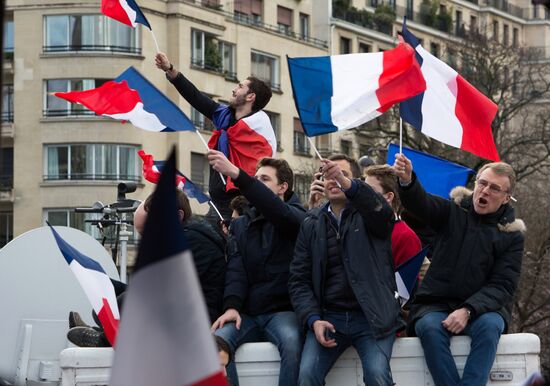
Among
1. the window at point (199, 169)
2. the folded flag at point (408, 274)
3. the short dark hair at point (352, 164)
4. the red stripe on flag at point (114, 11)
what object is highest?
the red stripe on flag at point (114, 11)

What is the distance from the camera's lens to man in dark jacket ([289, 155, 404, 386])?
1019cm

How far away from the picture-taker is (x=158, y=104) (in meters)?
13.9

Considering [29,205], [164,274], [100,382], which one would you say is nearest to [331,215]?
[100,382]

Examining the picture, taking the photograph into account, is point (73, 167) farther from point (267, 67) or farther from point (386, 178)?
point (386, 178)

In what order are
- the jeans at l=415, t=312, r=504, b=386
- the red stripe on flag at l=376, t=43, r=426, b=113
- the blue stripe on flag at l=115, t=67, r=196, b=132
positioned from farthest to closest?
1. the blue stripe on flag at l=115, t=67, r=196, b=132
2. the red stripe on flag at l=376, t=43, r=426, b=113
3. the jeans at l=415, t=312, r=504, b=386

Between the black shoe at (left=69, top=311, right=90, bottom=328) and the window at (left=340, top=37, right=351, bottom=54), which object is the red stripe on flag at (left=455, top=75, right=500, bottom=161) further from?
the window at (left=340, top=37, right=351, bottom=54)

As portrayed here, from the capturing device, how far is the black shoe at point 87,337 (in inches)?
435

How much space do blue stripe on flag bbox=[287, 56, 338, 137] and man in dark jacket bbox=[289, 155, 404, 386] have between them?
2.51ft

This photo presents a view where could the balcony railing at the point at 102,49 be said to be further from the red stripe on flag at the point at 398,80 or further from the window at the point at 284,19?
the red stripe on flag at the point at 398,80

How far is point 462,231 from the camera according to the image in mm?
10656

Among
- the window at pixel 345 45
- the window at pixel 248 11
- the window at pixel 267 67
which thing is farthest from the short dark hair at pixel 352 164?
the window at pixel 345 45

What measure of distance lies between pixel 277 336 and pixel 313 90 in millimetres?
1852

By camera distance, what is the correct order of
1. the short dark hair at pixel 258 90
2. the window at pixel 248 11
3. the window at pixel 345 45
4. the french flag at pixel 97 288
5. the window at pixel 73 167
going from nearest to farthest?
the french flag at pixel 97 288 < the short dark hair at pixel 258 90 < the window at pixel 73 167 < the window at pixel 248 11 < the window at pixel 345 45

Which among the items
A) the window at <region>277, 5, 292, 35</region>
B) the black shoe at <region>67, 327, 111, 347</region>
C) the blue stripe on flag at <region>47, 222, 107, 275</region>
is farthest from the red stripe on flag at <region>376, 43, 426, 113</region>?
the window at <region>277, 5, 292, 35</region>
